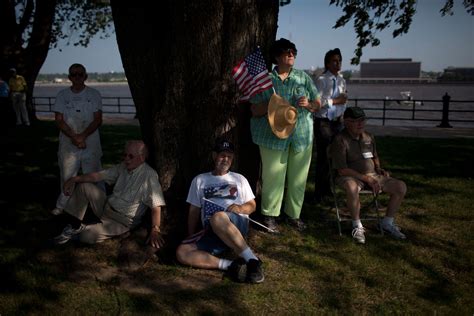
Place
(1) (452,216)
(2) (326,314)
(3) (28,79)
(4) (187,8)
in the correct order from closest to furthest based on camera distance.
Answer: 1. (2) (326,314)
2. (4) (187,8)
3. (1) (452,216)
4. (3) (28,79)

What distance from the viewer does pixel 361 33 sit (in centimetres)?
825

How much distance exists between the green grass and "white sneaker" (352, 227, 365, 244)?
0.29 ft

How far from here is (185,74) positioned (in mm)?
4090

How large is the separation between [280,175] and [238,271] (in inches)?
49.4

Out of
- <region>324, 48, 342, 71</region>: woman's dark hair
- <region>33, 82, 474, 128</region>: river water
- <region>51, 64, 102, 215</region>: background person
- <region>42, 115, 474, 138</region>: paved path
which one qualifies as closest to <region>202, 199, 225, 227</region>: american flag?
<region>51, 64, 102, 215</region>: background person

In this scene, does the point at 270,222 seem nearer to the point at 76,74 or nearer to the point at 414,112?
the point at 76,74

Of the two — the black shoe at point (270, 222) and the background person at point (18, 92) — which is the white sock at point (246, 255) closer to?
the black shoe at point (270, 222)

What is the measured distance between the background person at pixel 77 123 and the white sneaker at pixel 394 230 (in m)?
3.40

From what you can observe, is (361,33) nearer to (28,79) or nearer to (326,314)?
(326,314)

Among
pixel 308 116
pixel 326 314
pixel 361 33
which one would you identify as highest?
pixel 361 33

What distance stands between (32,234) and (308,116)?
324cm

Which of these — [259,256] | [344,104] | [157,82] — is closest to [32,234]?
[157,82]

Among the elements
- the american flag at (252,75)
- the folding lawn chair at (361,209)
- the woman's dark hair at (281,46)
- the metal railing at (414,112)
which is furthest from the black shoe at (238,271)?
the metal railing at (414,112)

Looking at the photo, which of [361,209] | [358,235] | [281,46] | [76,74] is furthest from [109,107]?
[358,235]
